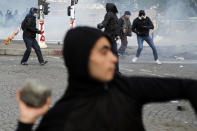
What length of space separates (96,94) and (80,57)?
17 centimetres

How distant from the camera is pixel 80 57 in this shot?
1.83 m

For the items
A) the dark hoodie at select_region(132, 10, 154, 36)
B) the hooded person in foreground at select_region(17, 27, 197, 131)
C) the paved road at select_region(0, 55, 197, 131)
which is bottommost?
the paved road at select_region(0, 55, 197, 131)

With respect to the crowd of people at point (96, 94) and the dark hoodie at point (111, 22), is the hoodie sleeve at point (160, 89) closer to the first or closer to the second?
the crowd of people at point (96, 94)

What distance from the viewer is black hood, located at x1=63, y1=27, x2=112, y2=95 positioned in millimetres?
1832

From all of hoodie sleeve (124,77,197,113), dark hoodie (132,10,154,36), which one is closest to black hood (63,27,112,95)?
hoodie sleeve (124,77,197,113)

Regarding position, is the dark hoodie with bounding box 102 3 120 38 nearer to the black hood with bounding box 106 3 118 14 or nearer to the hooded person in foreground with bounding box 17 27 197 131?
the black hood with bounding box 106 3 118 14

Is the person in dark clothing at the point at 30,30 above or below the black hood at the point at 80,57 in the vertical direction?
below

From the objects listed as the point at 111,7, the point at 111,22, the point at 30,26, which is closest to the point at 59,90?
the point at 111,22

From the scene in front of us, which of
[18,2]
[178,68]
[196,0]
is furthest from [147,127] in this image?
[18,2]

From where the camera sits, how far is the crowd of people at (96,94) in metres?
1.85

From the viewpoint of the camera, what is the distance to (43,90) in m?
1.77

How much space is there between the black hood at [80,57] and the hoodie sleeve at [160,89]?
20 centimetres

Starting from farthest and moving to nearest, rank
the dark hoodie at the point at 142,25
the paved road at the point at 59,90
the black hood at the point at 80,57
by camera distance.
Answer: the dark hoodie at the point at 142,25 < the paved road at the point at 59,90 < the black hood at the point at 80,57

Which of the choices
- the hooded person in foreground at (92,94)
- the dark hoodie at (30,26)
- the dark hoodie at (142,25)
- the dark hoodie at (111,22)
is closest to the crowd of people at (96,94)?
the hooded person in foreground at (92,94)
